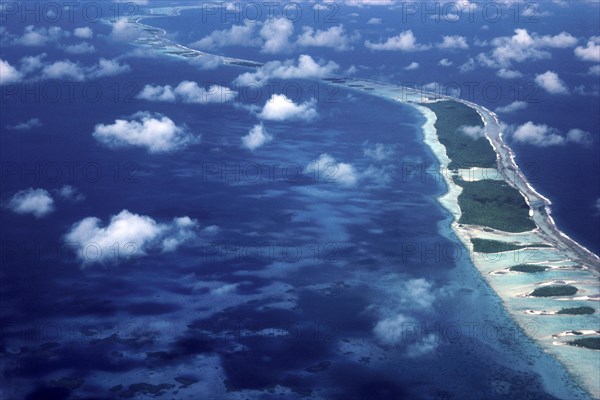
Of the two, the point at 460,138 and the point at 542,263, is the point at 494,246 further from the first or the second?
the point at 460,138

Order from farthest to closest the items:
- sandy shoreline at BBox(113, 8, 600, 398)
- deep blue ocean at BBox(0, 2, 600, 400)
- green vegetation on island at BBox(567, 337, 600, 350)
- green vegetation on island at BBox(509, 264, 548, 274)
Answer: green vegetation on island at BBox(509, 264, 548, 274), green vegetation on island at BBox(567, 337, 600, 350), sandy shoreline at BBox(113, 8, 600, 398), deep blue ocean at BBox(0, 2, 600, 400)

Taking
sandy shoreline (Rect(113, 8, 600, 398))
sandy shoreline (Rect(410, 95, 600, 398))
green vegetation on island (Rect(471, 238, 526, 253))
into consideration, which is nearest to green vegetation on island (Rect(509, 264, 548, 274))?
sandy shoreline (Rect(113, 8, 600, 398))

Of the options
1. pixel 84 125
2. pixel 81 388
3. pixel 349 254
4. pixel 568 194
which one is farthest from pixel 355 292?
pixel 84 125

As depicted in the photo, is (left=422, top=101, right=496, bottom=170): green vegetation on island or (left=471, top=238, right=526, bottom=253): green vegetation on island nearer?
(left=471, top=238, right=526, bottom=253): green vegetation on island

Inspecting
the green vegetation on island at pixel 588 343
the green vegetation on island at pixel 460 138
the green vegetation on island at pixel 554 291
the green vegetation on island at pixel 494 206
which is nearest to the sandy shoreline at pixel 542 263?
the green vegetation on island at pixel 588 343

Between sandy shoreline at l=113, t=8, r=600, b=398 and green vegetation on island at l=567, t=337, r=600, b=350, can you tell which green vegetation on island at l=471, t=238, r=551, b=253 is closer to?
sandy shoreline at l=113, t=8, r=600, b=398

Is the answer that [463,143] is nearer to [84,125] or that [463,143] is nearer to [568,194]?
[568,194]

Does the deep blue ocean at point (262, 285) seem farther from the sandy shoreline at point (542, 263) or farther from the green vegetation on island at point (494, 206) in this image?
the green vegetation on island at point (494, 206)
